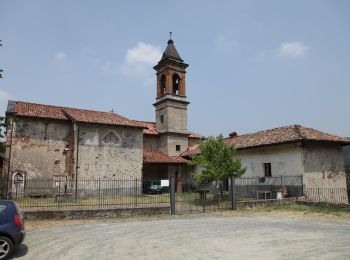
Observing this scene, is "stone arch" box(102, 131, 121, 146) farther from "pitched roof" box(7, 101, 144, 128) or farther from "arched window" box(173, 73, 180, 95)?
"arched window" box(173, 73, 180, 95)

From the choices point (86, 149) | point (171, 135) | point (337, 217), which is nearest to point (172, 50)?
point (171, 135)

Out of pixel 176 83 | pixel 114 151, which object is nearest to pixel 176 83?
pixel 176 83

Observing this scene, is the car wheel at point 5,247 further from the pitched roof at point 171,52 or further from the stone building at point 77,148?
the pitched roof at point 171,52

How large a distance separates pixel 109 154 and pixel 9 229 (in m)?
20.1

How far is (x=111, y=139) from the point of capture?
2791cm

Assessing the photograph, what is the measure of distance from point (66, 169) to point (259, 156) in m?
15.2

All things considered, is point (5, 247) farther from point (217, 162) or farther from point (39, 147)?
point (39, 147)

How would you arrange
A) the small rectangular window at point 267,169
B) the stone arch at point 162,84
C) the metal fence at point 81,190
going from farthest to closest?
1. the stone arch at point 162,84
2. the small rectangular window at point 267,169
3. the metal fence at point 81,190

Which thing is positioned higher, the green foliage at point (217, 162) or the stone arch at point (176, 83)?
the stone arch at point (176, 83)

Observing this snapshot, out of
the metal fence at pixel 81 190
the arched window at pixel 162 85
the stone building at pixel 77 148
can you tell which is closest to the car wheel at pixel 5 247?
the metal fence at pixel 81 190

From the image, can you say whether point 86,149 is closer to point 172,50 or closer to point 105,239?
point 172,50

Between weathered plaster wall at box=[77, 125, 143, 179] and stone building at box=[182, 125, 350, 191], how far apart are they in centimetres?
925

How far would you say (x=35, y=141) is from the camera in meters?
25.1

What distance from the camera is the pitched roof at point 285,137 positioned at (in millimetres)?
22141
